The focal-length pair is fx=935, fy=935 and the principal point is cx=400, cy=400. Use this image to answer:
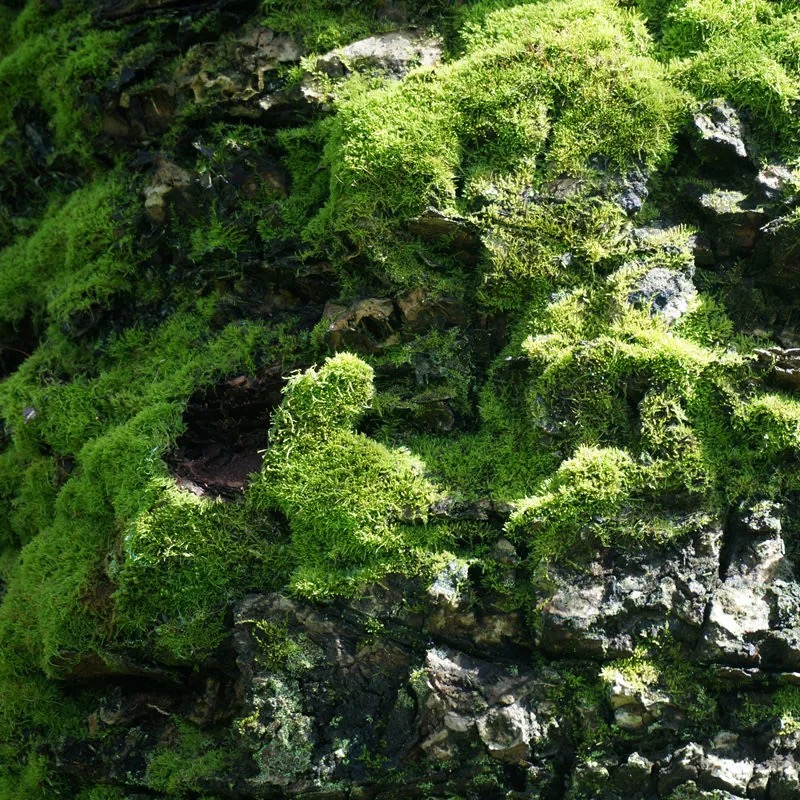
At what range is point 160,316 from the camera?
5.17 metres

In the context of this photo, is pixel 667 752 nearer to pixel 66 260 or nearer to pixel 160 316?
pixel 160 316

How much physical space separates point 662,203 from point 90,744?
371 centimetres

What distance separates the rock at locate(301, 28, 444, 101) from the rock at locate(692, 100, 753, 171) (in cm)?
139

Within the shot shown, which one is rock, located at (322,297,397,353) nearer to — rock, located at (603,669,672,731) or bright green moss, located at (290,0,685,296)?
bright green moss, located at (290,0,685,296)

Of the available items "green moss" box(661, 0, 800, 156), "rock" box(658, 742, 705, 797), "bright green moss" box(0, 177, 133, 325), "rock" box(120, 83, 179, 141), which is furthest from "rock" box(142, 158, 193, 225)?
"rock" box(658, 742, 705, 797)

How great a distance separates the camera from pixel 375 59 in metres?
4.93

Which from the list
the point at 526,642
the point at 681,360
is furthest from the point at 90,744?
the point at 681,360

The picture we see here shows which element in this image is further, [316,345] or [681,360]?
[316,345]

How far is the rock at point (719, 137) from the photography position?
446 centimetres

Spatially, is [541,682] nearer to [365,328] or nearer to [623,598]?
[623,598]

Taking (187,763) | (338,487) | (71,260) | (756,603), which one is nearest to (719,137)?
(756,603)

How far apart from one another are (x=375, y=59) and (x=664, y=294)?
1.98 metres

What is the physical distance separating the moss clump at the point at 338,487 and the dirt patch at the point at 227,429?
0.92 feet

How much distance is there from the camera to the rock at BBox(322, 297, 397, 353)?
14.7 ft
